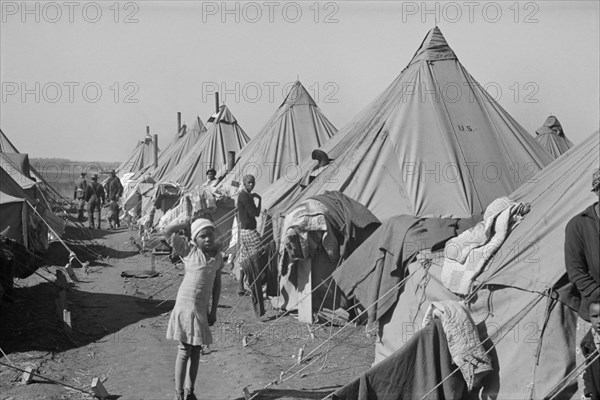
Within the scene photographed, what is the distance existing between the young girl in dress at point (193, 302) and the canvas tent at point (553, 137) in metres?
14.1

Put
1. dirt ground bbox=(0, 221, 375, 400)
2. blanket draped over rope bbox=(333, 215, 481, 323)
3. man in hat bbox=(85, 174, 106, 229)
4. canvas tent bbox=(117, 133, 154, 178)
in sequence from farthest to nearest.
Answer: canvas tent bbox=(117, 133, 154, 178), man in hat bbox=(85, 174, 106, 229), blanket draped over rope bbox=(333, 215, 481, 323), dirt ground bbox=(0, 221, 375, 400)

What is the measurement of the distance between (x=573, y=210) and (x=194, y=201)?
29.2 feet

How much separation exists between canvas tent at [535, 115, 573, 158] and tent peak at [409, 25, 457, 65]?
782cm

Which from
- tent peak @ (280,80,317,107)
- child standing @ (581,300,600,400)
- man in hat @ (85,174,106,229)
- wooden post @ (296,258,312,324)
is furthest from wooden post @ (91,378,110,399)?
man in hat @ (85,174,106,229)

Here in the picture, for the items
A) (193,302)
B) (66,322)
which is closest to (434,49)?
(66,322)

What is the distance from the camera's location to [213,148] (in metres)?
21.1

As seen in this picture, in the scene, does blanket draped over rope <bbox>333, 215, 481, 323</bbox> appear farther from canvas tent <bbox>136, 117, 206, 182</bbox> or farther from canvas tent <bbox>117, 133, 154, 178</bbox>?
canvas tent <bbox>117, 133, 154, 178</bbox>

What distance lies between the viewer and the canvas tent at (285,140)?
49.1 feet

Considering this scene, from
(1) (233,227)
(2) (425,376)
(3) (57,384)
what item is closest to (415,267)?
(2) (425,376)

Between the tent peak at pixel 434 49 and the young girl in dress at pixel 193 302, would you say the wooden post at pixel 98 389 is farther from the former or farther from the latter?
the tent peak at pixel 434 49

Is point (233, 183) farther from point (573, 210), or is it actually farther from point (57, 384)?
point (573, 210)

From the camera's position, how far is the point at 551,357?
4.84 meters

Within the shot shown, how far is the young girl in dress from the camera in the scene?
5.66 meters

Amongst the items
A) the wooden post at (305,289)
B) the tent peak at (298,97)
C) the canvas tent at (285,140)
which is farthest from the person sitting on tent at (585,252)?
the tent peak at (298,97)
